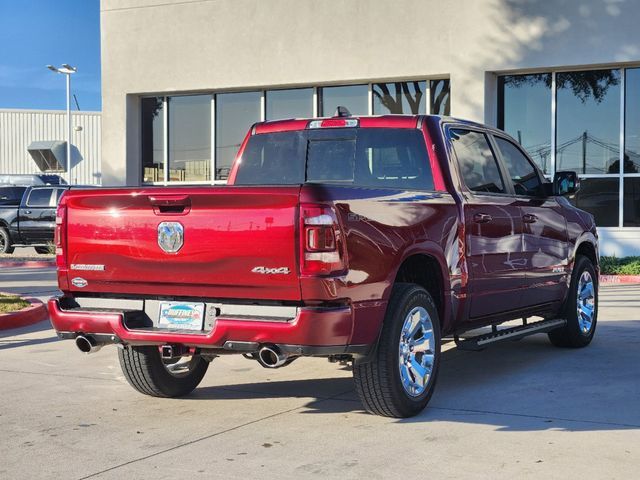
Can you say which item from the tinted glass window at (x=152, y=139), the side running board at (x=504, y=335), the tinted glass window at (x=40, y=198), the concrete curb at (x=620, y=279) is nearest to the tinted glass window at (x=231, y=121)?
the tinted glass window at (x=152, y=139)

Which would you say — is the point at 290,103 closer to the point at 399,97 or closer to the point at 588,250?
the point at 399,97

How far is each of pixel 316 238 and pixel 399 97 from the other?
53.2 ft

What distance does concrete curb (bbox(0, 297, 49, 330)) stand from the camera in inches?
439

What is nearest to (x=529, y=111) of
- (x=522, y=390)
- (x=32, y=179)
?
(x=522, y=390)

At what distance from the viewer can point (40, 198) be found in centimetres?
2464

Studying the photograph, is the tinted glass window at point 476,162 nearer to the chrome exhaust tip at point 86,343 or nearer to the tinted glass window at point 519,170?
the tinted glass window at point 519,170

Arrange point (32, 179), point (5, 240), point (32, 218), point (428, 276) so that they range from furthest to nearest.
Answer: point (32, 179)
point (5, 240)
point (32, 218)
point (428, 276)

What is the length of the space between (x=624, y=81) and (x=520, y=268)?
12494 mm

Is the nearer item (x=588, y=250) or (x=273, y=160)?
(x=273, y=160)

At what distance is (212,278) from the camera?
19.4ft

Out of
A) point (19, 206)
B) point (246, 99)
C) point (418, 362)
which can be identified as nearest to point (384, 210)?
point (418, 362)

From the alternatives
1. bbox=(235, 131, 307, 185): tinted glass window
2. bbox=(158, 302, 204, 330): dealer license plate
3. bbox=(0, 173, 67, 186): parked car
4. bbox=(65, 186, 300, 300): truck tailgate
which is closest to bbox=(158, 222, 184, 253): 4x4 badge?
bbox=(65, 186, 300, 300): truck tailgate

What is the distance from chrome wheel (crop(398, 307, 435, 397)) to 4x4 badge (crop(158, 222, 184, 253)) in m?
1.50

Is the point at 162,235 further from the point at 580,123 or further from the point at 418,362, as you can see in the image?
the point at 580,123
